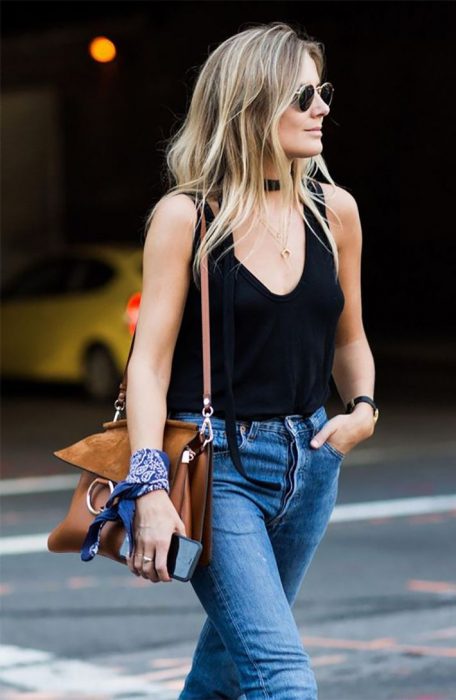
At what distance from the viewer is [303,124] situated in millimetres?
3549

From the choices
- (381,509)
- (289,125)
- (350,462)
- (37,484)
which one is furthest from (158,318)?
(350,462)

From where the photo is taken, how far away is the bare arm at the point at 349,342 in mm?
3666

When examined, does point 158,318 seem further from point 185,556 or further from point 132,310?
point 132,310

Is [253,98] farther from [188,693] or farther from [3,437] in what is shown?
[3,437]

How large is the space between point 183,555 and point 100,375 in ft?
42.2

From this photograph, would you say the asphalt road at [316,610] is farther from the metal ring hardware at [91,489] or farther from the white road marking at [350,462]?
the metal ring hardware at [91,489]

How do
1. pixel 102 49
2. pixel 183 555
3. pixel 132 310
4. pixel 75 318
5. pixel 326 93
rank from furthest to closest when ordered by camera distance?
1. pixel 102 49
2. pixel 75 318
3. pixel 132 310
4. pixel 326 93
5. pixel 183 555

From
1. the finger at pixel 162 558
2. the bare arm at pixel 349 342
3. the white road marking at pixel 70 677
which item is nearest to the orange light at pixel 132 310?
the white road marking at pixel 70 677

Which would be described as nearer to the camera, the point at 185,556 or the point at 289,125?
the point at 185,556

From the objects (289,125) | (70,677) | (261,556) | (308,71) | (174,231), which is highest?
(308,71)

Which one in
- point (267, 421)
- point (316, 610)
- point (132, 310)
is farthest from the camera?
point (132, 310)

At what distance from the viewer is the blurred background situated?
1321cm

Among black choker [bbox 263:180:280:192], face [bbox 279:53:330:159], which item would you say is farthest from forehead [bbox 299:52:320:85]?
black choker [bbox 263:180:280:192]

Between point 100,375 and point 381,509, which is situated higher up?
point 381,509
